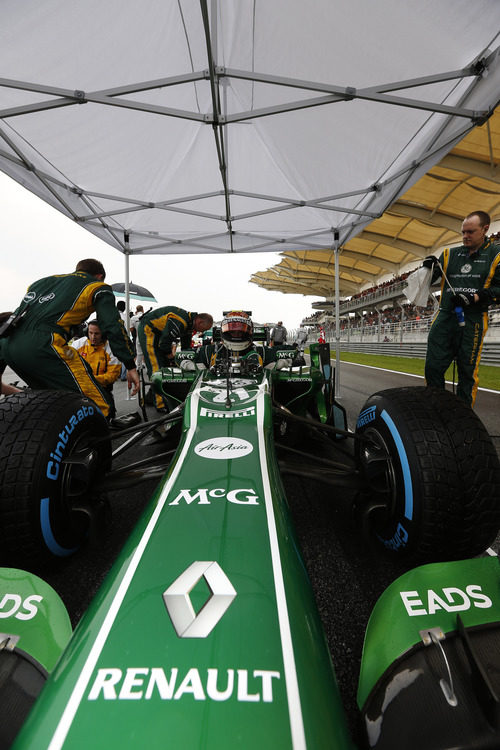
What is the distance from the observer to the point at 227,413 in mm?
Result: 1699

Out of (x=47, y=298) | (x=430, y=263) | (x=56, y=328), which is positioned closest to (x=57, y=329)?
(x=56, y=328)

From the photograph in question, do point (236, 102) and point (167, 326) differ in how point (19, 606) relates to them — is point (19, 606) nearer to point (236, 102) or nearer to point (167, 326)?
point (236, 102)

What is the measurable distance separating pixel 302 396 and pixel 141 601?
2330 millimetres

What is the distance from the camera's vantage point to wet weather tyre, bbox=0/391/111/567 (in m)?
1.25

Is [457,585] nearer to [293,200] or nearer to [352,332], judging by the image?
[293,200]

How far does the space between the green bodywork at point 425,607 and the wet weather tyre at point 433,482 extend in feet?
1.00

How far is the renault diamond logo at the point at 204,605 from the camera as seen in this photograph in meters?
0.65

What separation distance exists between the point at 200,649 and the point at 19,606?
0.56 m

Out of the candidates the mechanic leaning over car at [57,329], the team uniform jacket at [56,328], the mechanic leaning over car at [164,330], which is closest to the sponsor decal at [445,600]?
the mechanic leaning over car at [57,329]

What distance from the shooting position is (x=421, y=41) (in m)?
2.48

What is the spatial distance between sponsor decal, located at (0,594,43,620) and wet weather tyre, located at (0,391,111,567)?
1.28ft

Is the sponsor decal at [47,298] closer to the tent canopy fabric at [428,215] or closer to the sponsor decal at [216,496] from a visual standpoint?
the sponsor decal at [216,496]

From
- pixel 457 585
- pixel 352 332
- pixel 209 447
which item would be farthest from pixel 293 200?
pixel 352 332

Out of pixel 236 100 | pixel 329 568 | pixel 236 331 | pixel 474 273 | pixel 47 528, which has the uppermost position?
pixel 236 100
